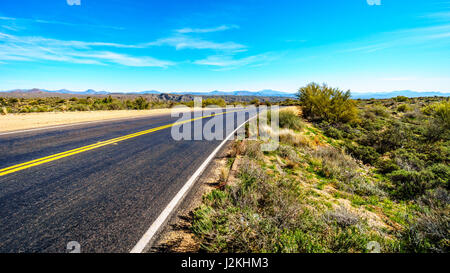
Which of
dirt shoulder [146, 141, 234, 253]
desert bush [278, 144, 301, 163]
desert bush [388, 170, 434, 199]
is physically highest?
desert bush [278, 144, 301, 163]

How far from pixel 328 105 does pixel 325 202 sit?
14.0m

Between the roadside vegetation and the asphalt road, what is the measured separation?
998mm

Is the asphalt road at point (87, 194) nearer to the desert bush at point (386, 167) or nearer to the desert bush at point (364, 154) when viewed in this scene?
the desert bush at point (386, 167)

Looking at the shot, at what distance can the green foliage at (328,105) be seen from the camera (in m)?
14.8

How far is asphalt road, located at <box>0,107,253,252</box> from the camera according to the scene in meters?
2.29

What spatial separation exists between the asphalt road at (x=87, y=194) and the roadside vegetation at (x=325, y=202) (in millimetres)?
998

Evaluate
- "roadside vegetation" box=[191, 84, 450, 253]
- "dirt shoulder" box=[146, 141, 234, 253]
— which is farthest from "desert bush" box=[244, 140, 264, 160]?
"dirt shoulder" box=[146, 141, 234, 253]

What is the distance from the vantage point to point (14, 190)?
3.23m

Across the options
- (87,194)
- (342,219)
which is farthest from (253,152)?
(87,194)

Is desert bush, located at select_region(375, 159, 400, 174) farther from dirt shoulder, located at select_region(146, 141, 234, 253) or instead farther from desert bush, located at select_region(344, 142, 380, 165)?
dirt shoulder, located at select_region(146, 141, 234, 253)

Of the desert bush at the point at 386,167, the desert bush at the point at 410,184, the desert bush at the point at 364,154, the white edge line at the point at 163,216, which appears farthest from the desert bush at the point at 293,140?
the white edge line at the point at 163,216
